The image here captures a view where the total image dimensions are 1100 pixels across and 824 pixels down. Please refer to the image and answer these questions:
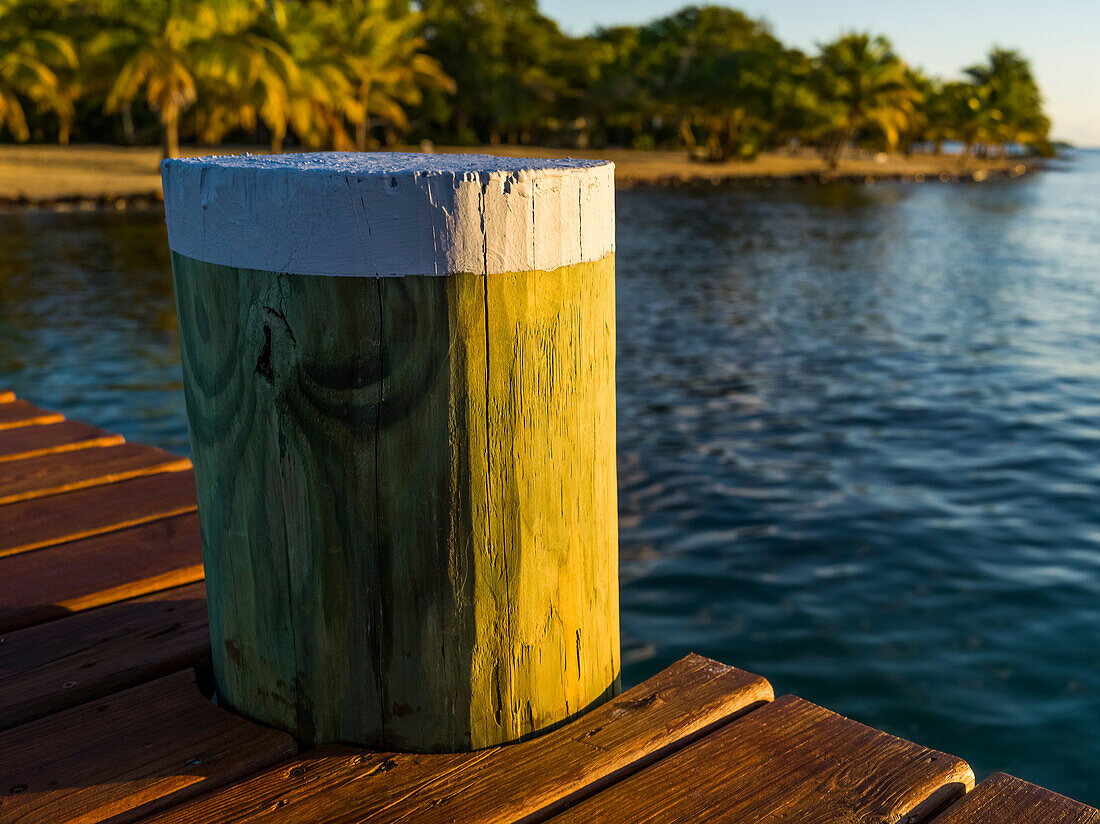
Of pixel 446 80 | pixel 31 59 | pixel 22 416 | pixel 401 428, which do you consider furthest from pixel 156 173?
pixel 401 428

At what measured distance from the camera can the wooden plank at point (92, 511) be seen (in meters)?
2.87

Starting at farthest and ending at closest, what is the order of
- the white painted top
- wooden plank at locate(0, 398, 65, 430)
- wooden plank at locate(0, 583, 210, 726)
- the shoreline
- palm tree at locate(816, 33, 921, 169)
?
palm tree at locate(816, 33, 921, 169)
the shoreline
wooden plank at locate(0, 398, 65, 430)
wooden plank at locate(0, 583, 210, 726)
the white painted top

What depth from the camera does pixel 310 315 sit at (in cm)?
151

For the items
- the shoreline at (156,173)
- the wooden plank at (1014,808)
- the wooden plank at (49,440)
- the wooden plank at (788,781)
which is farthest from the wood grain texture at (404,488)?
the shoreline at (156,173)

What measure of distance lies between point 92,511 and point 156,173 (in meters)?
37.1

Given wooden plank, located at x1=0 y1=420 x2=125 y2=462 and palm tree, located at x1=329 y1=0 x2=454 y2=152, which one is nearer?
wooden plank, located at x1=0 y1=420 x2=125 y2=462

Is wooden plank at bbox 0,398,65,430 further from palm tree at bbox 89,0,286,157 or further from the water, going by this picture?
palm tree at bbox 89,0,286,157

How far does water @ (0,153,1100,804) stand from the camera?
191 inches

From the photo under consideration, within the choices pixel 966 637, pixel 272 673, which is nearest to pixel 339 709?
pixel 272 673

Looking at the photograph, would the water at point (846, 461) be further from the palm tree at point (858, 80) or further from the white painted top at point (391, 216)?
the palm tree at point (858, 80)

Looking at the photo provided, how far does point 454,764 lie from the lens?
1.68 metres

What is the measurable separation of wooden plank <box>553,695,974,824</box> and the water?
2.80 meters

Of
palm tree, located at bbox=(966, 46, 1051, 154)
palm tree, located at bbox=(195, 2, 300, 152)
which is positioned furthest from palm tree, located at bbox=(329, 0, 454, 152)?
palm tree, located at bbox=(966, 46, 1051, 154)

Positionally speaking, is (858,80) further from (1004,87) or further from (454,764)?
(454,764)
